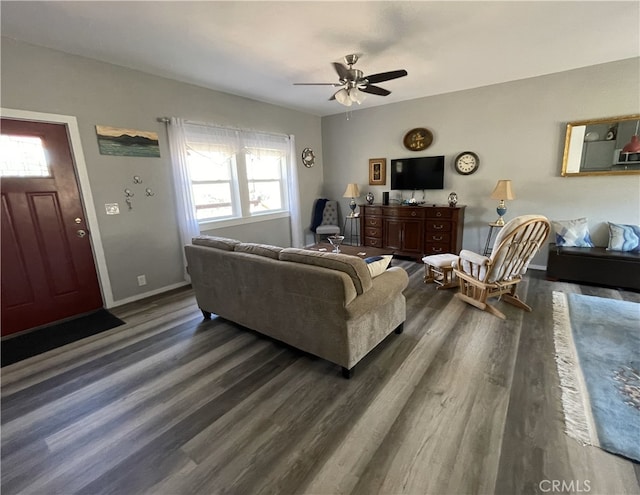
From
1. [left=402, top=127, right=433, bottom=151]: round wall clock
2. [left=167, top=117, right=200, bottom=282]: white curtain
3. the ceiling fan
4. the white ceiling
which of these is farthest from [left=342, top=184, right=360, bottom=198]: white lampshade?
[left=167, top=117, right=200, bottom=282]: white curtain

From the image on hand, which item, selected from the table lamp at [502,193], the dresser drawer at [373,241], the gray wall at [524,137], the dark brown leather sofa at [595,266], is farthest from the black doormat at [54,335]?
the dark brown leather sofa at [595,266]

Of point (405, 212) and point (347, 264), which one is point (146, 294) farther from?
point (405, 212)

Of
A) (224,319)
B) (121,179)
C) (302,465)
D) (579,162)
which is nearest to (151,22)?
(121,179)

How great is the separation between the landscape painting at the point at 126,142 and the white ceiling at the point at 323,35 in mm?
711

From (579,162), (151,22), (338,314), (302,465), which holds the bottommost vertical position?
(302,465)

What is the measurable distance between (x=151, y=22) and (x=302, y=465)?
10.9 ft

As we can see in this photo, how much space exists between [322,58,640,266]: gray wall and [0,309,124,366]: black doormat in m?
4.71

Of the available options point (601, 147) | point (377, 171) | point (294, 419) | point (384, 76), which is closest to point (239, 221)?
point (377, 171)

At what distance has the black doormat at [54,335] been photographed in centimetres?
256

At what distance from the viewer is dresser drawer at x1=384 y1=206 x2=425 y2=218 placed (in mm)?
4719

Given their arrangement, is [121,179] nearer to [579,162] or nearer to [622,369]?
[622,369]

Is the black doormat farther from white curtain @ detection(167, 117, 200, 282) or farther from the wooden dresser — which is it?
the wooden dresser

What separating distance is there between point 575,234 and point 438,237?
5.50ft

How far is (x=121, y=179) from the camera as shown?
3.37m
